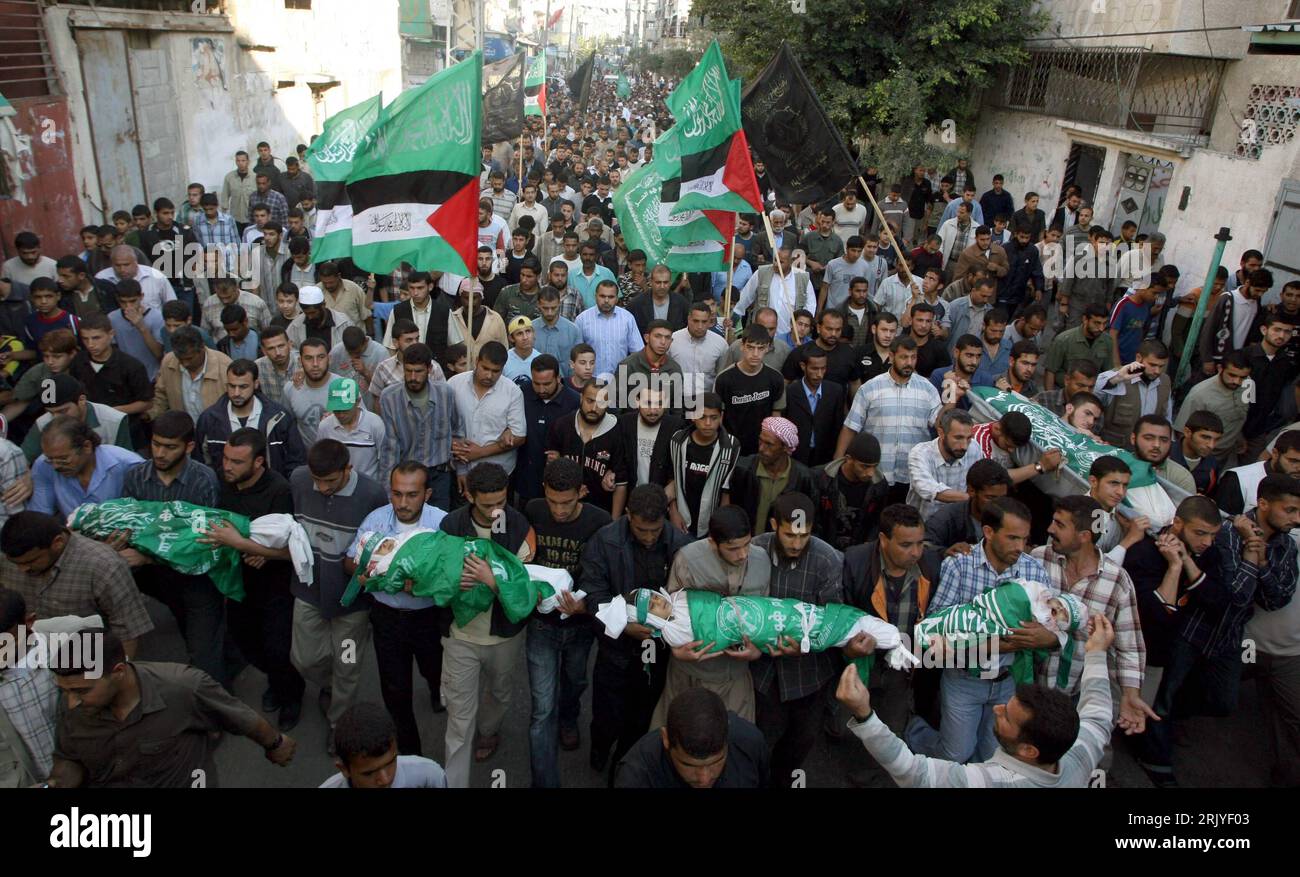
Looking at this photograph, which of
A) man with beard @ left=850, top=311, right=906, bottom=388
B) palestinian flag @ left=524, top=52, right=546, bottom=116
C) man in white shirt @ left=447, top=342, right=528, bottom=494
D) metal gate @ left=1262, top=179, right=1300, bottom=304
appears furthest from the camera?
palestinian flag @ left=524, top=52, right=546, bottom=116

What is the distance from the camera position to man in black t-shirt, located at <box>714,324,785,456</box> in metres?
6.50

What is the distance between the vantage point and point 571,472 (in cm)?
452

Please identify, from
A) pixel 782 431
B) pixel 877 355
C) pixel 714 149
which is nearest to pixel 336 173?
pixel 714 149

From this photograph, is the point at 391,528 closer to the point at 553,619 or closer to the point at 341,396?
the point at 553,619

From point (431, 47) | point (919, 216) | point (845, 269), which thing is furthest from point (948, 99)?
point (431, 47)

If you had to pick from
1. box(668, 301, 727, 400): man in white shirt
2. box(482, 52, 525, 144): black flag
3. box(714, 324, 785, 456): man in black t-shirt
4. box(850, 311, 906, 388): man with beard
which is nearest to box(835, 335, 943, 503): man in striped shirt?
box(714, 324, 785, 456): man in black t-shirt

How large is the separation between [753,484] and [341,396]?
2.50 m

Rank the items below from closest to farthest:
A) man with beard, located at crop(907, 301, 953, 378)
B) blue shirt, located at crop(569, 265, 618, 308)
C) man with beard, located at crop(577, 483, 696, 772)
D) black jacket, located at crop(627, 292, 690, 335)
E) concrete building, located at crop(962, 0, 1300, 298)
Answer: man with beard, located at crop(577, 483, 696, 772), man with beard, located at crop(907, 301, 953, 378), black jacket, located at crop(627, 292, 690, 335), blue shirt, located at crop(569, 265, 618, 308), concrete building, located at crop(962, 0, 1300, 298)

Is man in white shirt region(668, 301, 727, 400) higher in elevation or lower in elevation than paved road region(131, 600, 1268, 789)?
higher

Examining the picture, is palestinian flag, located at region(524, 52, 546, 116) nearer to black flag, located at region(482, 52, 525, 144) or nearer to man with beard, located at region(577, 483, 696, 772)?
black flag, located at region(482, 52, 525, 144)

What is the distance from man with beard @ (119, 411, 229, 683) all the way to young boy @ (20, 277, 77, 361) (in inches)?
126

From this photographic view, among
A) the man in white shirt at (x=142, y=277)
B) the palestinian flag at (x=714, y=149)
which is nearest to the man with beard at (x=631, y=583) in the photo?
the palestinian flag at (x=714, y=149)

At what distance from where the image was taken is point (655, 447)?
18.5 feet

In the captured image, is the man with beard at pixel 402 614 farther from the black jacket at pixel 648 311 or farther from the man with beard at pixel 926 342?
the man with beard at pixel 926 342
